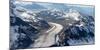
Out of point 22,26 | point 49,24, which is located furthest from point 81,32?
point 22,26

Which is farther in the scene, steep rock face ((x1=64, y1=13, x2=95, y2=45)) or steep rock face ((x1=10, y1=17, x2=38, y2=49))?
steep rock face ((x1=64, y1=13, x2=95, y2=45))

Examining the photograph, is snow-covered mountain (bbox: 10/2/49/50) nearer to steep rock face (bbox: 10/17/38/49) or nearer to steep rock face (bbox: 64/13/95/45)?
steep rock face (bbox: 10/17/38/49)

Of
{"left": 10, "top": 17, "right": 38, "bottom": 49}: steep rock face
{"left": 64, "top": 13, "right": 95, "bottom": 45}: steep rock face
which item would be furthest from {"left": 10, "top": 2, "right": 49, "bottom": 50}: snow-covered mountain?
{"left": 64, "top": 13, "right": 95, "bottom": 45}: steep rock face

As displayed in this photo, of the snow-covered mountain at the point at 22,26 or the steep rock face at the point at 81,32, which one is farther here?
the steep rock face at the point at 81,32

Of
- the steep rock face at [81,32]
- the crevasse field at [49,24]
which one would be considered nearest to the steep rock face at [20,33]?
the crevasse field at [49,24]

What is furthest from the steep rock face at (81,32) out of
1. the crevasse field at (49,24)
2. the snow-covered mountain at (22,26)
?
the snow-covered mountain at (22,26)

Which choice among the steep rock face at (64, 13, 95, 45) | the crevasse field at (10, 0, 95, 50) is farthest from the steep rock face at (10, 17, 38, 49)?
the steep rock face at (64, 13, 95, 45)

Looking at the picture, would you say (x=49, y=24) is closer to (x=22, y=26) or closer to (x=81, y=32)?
(x=22, y=26)

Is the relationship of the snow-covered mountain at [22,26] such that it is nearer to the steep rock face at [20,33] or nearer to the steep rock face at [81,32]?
the steep rock face at [20,33]

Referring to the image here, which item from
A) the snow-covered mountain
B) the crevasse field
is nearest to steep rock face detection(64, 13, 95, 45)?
the crevasse field

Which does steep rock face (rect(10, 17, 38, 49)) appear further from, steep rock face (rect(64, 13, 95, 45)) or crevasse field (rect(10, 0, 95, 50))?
steep rock face (rect(64, 13, 95, 45))

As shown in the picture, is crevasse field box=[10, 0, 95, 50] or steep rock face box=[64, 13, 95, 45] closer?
crevasse field box=[10, 0, 95, 50]
